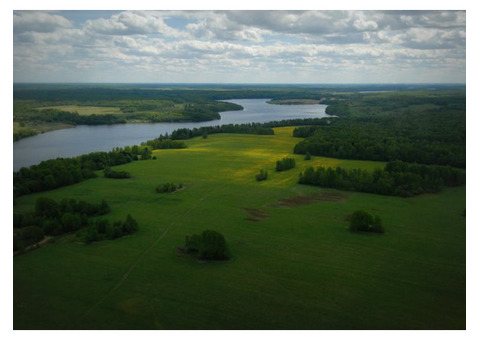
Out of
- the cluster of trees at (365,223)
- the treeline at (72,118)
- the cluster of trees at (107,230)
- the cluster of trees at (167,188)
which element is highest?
the treeline at (72,118)

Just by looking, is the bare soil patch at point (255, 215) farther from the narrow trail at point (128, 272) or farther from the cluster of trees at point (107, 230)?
the cluster of trees at point (107, 230)

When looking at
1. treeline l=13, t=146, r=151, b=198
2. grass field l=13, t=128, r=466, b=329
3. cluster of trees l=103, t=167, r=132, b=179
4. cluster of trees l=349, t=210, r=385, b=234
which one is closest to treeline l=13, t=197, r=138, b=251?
grass field l=13, t=128, r=466, b=329

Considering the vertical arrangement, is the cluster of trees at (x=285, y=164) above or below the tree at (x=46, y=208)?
above

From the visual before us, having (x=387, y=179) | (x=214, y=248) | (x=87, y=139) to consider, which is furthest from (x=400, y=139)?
(x=87, y=139)

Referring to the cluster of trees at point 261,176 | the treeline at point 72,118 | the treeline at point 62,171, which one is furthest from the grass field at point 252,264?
the treeline at point 72,118

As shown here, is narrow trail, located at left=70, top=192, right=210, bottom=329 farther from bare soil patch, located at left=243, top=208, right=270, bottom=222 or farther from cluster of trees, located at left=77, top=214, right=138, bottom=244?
bare soil patch, located at left=243, top=208, right=270, bottom=222

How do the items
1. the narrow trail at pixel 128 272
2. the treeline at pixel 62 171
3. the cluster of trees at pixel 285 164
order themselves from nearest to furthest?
the narrow trail at pixel 128 272 → the treeline at pixel 62 171 → the cluster of trees at pixel 285 164

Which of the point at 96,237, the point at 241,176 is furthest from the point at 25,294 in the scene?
the point at 241,176

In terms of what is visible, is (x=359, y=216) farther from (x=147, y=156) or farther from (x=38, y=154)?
(x=38, y=154)
